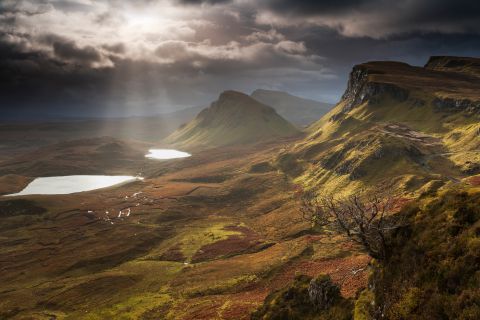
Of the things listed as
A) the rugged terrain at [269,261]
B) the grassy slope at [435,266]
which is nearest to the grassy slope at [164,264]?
the rugged terrain at [269,261]

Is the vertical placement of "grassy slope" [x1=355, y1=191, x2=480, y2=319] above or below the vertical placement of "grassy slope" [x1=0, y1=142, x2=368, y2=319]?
above

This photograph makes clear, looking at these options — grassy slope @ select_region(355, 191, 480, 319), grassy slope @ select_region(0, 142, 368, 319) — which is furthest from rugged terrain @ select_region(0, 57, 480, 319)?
grassy slope @ select_region(0, 142, 368, 319)

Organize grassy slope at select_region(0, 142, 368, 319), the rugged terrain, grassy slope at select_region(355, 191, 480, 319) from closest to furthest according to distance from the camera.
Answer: grassy slope at select_region(355, 191, 480, 319) < the rugged terrain < grassy slope at select_region(0, 142, 368, 319)

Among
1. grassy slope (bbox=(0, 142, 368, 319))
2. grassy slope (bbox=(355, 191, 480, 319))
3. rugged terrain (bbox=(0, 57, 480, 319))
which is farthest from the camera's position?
grassy slope (bbox=(0, 142, 368, 319))

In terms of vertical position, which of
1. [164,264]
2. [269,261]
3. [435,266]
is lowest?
[164,264]

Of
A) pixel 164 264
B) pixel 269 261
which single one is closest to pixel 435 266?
pixel 269 261

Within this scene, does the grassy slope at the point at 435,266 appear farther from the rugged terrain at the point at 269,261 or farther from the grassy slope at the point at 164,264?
the grassy slope at the point at 164,264

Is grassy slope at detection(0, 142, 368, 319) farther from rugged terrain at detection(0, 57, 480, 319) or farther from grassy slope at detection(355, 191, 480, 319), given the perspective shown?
grassy slope at detection(355, 191, 480, 319)

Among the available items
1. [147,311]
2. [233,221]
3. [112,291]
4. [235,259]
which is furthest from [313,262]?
[233,221]

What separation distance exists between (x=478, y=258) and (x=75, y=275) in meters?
134

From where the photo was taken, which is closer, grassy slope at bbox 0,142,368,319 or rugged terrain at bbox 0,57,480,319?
rugged terrain at bbox 0,57,480,319

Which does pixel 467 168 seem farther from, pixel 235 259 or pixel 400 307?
pixel 400 307

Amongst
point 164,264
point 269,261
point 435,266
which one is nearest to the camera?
point 435,266

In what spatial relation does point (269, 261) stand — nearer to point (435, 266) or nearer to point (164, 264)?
point (164, 264)
